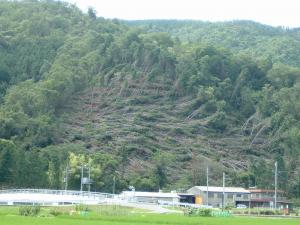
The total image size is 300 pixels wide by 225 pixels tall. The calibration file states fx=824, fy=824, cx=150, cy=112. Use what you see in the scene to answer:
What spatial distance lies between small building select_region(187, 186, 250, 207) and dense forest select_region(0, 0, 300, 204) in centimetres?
290

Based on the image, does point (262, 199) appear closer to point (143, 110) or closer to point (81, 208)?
point (143, 110)

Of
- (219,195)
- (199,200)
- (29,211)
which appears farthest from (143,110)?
(29,211)

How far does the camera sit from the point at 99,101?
94.7 m

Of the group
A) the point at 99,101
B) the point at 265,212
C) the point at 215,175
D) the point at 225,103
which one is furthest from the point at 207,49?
the point at 265,212

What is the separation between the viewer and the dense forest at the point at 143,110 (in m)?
78.4

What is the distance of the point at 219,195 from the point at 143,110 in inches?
930

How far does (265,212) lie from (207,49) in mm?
48185

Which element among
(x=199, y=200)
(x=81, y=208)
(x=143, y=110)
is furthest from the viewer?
(x=143, y=110)

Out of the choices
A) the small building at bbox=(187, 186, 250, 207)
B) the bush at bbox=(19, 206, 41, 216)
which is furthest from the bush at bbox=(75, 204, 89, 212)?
the small building at bbox=(187, 186, 250, 207)

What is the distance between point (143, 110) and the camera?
307 ft

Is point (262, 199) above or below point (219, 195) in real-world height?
below

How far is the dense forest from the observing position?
7844 cm

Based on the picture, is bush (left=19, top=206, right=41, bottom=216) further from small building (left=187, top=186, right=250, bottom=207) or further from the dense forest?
small building (left=187, top=186, right=250, bottom=207)

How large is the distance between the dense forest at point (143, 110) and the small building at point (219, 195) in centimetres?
290
